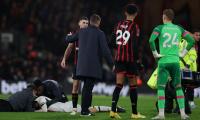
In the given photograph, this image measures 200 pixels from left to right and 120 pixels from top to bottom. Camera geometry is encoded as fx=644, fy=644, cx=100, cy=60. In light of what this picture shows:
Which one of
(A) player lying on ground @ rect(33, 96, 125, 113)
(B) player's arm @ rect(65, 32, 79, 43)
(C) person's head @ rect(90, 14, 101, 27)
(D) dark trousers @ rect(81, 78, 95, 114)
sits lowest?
(A) player lying on ground @ rect(33, 96, 125, 113)

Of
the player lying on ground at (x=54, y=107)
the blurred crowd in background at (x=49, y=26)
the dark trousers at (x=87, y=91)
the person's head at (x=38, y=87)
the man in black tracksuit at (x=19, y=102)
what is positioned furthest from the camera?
the blurred crowd in background at (x=49, y=26)

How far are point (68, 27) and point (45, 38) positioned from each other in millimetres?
1322

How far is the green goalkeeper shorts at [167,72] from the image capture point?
12156 millimetres

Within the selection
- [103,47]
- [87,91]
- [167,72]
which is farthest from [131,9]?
[87,91]

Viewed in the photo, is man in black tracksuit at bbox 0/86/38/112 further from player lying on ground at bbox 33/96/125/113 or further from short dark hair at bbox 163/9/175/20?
short dark hair at bbox 163/9/175/20

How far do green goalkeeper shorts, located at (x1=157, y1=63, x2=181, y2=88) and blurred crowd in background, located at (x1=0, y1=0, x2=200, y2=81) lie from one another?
13.9 m

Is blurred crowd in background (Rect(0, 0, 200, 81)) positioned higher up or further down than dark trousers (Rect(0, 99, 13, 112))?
higher up

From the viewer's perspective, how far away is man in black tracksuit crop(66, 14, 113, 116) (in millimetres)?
12656

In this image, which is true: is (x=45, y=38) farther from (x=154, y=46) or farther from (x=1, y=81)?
(x=154, y=46)

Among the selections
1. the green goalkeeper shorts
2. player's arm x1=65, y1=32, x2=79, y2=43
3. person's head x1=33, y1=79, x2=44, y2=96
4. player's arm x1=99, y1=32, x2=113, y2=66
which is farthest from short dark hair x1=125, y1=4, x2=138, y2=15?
person's head x1=33, y1=79, x2=44, y2=96

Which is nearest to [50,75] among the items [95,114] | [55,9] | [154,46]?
[55,9]

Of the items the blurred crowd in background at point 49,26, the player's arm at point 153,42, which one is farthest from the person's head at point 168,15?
the blurred crowd in background at point 49,26

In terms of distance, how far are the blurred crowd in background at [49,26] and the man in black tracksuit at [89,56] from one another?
1322 centimetres

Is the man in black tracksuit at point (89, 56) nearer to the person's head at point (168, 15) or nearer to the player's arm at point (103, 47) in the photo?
the player's arm at point (103, 47)
